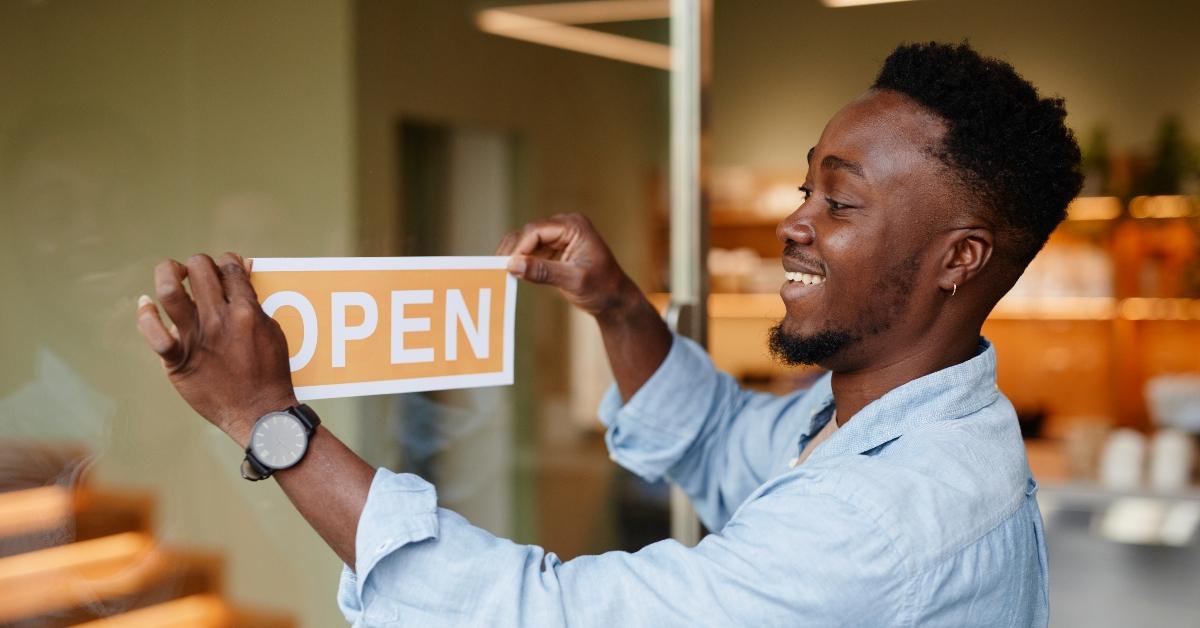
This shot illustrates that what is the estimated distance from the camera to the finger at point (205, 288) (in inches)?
36.4

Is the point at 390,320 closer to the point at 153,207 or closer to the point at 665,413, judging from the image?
the point at 153,207

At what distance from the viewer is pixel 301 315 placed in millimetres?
1076

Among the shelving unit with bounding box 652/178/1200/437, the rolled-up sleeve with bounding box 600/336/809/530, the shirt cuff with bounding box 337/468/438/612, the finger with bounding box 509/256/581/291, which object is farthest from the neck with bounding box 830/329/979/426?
the shelving unit with bounding box 652/178/1200/437

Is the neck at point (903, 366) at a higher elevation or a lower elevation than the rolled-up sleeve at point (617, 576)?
higher

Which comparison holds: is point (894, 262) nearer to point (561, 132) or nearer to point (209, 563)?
point (209, 563)

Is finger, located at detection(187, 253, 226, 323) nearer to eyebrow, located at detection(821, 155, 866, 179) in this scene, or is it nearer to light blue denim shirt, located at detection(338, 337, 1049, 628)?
light blue denim shirt, located at detection(338, 337, 1049, 628)

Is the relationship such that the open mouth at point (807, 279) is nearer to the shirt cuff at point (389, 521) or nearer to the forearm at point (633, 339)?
the forearm at point (633, 339)

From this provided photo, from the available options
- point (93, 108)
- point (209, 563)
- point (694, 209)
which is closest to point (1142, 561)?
point (694, 209)

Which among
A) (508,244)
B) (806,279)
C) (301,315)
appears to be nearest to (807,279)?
(806,279)

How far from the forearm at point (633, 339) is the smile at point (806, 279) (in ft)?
0.91

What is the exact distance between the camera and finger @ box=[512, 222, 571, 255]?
1.35 metres

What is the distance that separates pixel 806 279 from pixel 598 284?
0.30 meters

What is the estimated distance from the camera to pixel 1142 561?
3.57m

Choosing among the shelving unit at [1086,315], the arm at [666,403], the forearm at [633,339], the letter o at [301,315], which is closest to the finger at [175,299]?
the letter o at [301,315]
